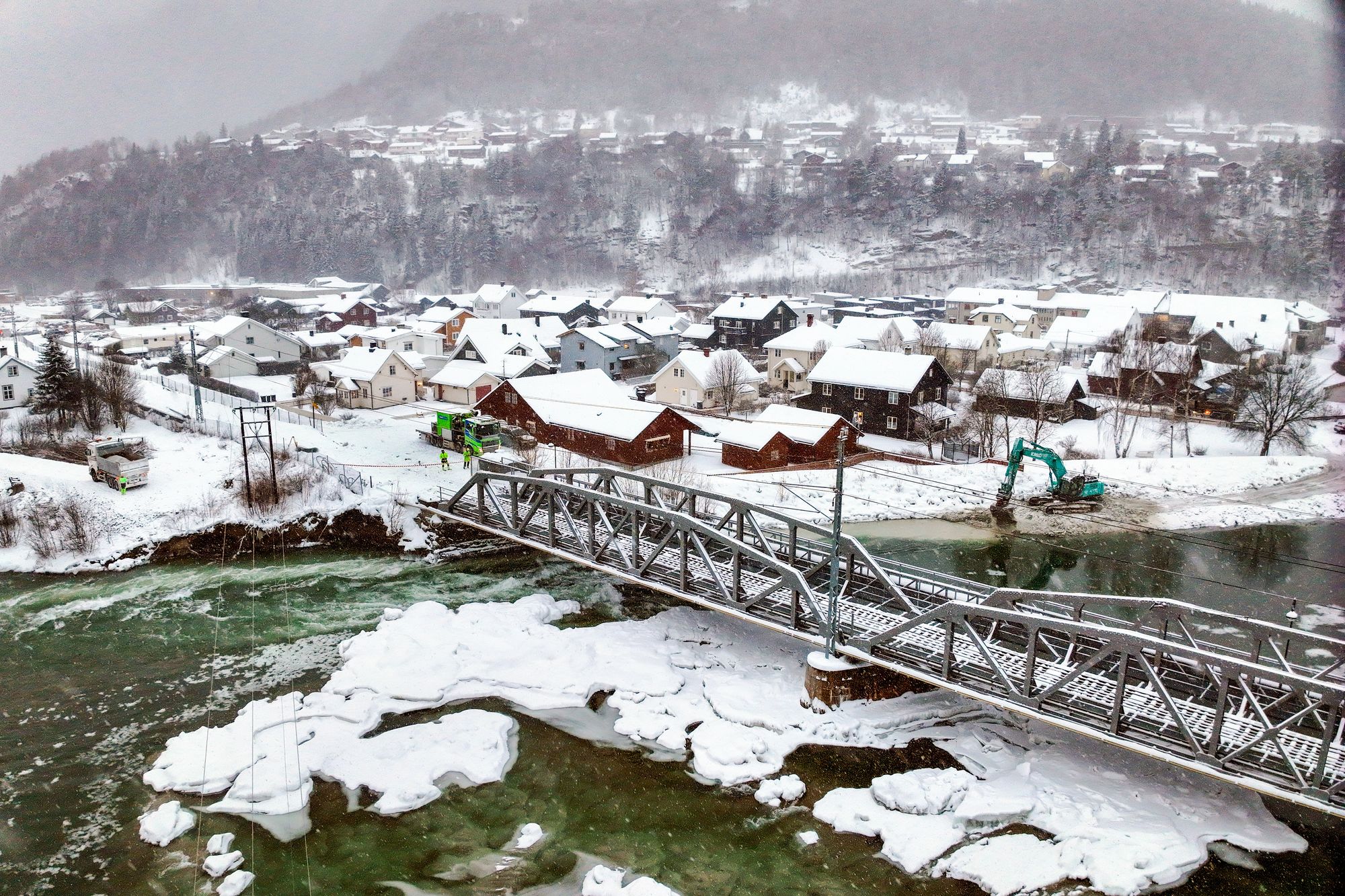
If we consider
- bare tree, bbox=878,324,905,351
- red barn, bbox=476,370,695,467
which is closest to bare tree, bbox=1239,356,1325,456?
bare tree, bbox=878,324,905,351

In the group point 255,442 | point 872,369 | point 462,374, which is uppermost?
point 872,369

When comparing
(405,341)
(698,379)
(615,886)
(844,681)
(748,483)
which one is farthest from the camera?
(405,341)

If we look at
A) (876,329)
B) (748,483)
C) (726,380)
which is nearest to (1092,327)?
(876,329)

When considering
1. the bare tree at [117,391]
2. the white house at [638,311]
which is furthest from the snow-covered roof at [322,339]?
the white house at [638,311]

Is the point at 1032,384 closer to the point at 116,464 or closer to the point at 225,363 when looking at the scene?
the point at 116,464

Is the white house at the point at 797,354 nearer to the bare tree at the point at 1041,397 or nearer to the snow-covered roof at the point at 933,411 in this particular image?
the snow-covered roof at the point at 933,411

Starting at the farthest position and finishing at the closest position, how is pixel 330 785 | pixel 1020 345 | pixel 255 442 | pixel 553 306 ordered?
pixel 553 306
pixel 1020 345
pixel 255 442
pixel 330 785

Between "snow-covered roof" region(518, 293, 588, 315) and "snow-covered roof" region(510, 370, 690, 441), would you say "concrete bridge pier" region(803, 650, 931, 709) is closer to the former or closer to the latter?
"snow-covered roof" region(510, 370, 690, 441)
